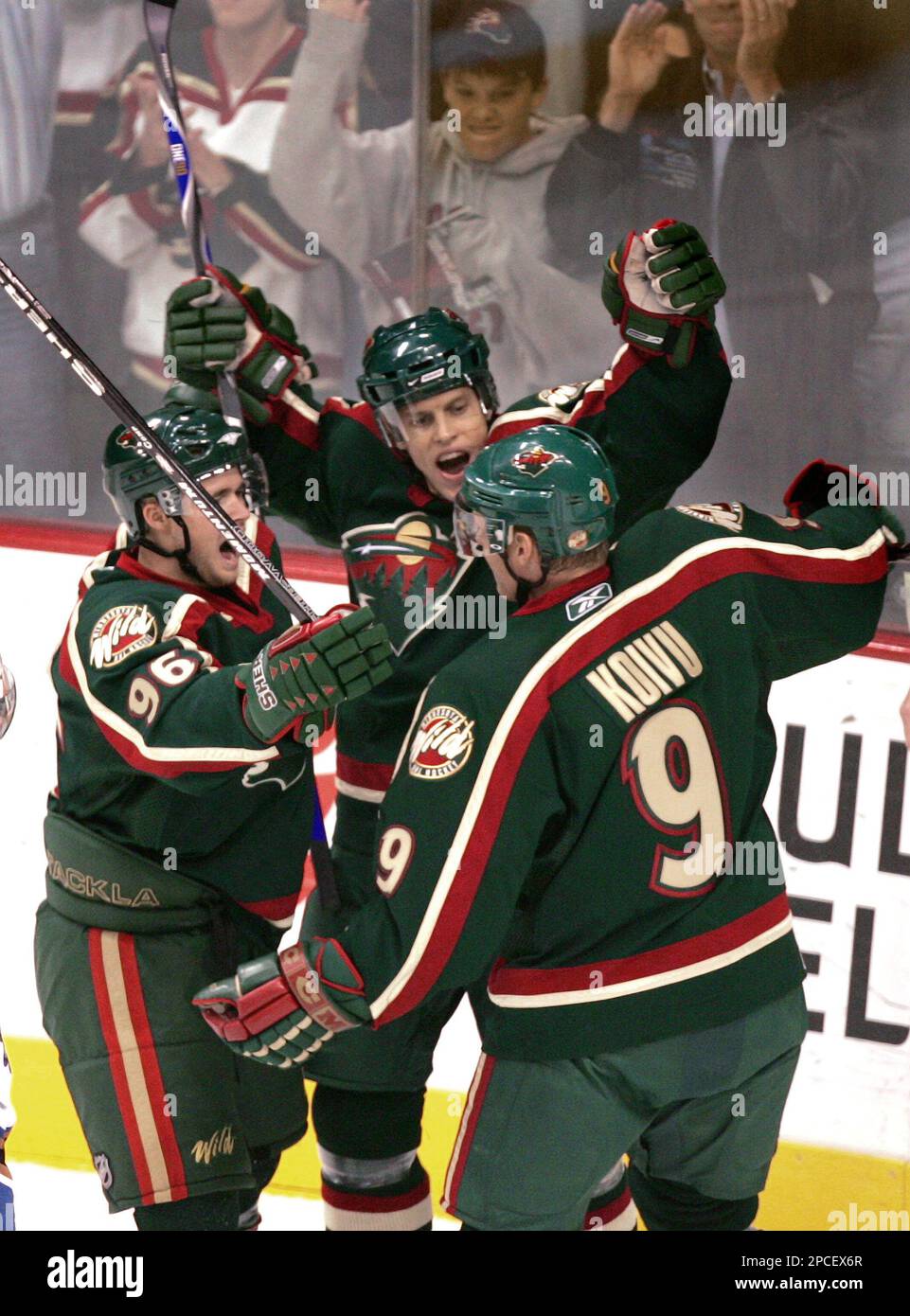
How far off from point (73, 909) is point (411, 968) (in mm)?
646

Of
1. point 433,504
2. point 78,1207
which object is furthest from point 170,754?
point 78,1207

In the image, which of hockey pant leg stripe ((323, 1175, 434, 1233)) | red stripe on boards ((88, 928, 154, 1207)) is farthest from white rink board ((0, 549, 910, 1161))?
red stripe on boards ((88, 928, 154, 1207))

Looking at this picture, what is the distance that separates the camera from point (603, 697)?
2275 millimetres

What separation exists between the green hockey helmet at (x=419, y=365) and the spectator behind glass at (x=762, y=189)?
104 centimetres

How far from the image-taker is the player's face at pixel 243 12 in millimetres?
4074

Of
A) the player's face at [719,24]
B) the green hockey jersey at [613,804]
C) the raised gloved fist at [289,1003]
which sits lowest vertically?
the raised gloved fist at [289,1003]

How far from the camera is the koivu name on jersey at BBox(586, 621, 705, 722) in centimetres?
228

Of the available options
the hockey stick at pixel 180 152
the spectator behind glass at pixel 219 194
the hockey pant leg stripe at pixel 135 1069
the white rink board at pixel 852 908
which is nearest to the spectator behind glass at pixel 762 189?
the white rink board at pixel 852 908

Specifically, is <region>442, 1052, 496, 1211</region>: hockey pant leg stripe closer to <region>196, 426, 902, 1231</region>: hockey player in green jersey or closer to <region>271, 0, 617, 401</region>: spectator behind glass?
<region>196, 426, 902, 1231</region>: hockey player in green jersey

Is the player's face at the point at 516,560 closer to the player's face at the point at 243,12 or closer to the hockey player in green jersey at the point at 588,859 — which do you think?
the hockey player in green jersey at the point at 588,859

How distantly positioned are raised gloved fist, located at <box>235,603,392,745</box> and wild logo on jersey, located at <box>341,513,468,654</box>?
0.45 meters

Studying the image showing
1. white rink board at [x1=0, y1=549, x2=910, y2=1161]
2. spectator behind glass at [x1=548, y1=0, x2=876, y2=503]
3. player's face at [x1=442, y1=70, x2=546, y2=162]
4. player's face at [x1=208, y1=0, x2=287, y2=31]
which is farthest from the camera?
player's face at [x1=208, y1=0, x2=287, y2=31]

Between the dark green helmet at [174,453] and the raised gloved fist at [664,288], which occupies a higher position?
the raised gloved fist at [664,288]
